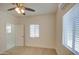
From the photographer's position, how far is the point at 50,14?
1852 mm

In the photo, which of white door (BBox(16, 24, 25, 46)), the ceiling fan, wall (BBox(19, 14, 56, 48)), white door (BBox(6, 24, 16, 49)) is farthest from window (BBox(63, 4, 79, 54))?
white door (BBox(6, 24, 16, 49))

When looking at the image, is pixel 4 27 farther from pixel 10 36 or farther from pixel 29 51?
pixel 29 51

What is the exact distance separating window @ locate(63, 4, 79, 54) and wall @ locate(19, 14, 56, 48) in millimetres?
199

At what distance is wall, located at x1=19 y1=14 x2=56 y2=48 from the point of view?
185 cm

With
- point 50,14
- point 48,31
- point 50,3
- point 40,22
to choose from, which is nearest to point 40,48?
point 48,31

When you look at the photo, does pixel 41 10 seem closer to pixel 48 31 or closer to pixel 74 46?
pixel 48 31

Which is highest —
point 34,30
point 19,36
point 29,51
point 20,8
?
point 20,8

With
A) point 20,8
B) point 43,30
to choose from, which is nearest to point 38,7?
point 20,8

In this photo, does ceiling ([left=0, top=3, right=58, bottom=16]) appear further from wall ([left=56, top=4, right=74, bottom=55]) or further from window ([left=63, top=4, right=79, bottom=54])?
window ([left=63, top=4, right=79, bottom=54])

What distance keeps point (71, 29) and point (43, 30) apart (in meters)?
0.47

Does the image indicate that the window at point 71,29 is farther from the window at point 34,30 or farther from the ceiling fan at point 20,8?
the ceiling fan at point 20,8

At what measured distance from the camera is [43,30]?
190 centimetres

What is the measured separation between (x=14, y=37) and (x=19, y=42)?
0.12m

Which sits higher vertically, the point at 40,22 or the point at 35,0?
the point at 35,0
